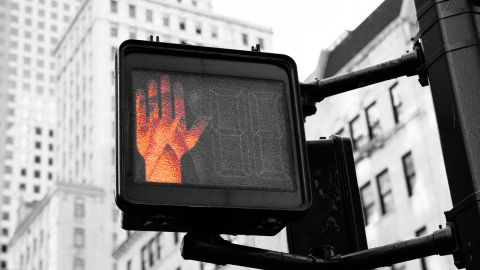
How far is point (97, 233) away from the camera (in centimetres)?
9725

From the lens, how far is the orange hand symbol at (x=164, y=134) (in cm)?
403

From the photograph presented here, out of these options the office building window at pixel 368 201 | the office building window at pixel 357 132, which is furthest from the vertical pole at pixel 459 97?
the office building window at pixel 357 132

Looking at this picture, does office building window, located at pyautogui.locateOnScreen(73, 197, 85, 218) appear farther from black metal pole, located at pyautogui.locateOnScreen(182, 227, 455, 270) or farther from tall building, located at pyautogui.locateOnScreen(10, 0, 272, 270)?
black metal pole, located at pyautogui.locateOnScreen(182, 227, 455, 270)

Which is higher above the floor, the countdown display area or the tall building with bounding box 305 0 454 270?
the tall building with bounding box 305 0 454 270

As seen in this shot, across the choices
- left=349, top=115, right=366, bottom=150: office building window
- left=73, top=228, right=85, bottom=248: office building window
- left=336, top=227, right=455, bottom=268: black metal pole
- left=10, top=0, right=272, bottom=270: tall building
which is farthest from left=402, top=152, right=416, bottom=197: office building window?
left=73, top=228, right=85, bottom=248: office building window

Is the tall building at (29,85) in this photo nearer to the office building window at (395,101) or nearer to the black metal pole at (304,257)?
the office building window at (395,101)

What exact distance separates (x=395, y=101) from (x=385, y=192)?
4.42 m

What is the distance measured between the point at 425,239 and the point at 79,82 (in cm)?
11101

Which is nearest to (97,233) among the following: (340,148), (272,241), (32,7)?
(272,241)

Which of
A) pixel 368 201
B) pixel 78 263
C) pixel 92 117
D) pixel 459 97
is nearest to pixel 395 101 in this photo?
pixel 368 201

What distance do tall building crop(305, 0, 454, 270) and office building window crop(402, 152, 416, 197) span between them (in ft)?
0.07

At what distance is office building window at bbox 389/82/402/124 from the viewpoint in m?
43.3

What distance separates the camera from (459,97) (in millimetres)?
4441

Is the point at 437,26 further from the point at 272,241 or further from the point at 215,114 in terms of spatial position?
the point at 272,241
